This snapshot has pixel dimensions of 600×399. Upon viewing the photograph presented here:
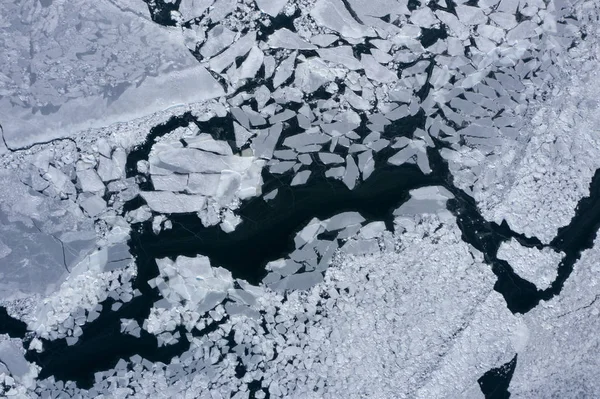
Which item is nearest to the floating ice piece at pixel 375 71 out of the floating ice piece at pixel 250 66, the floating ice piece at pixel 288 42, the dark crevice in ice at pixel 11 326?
Answer: the floating ice piece at pixel 288 42

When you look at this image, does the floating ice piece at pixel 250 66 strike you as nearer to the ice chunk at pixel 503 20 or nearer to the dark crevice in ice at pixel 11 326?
the ice chunk at pixel 503 20

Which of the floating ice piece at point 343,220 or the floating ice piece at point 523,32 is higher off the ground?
the floating ice piece at point 523,32

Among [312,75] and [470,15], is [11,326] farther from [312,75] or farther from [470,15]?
[470,15]

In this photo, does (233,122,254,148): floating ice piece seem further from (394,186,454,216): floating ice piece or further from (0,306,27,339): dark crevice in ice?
(0,306,27,339): dark crevice in ice

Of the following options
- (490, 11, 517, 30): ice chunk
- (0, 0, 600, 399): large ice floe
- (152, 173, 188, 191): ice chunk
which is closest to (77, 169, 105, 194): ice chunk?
(0, 0, 600, 399): large ice floe

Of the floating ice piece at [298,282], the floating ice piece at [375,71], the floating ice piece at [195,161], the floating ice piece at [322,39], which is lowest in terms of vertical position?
the floating ice piece at [298,282]

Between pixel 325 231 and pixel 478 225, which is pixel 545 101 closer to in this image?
pixel 478 225
